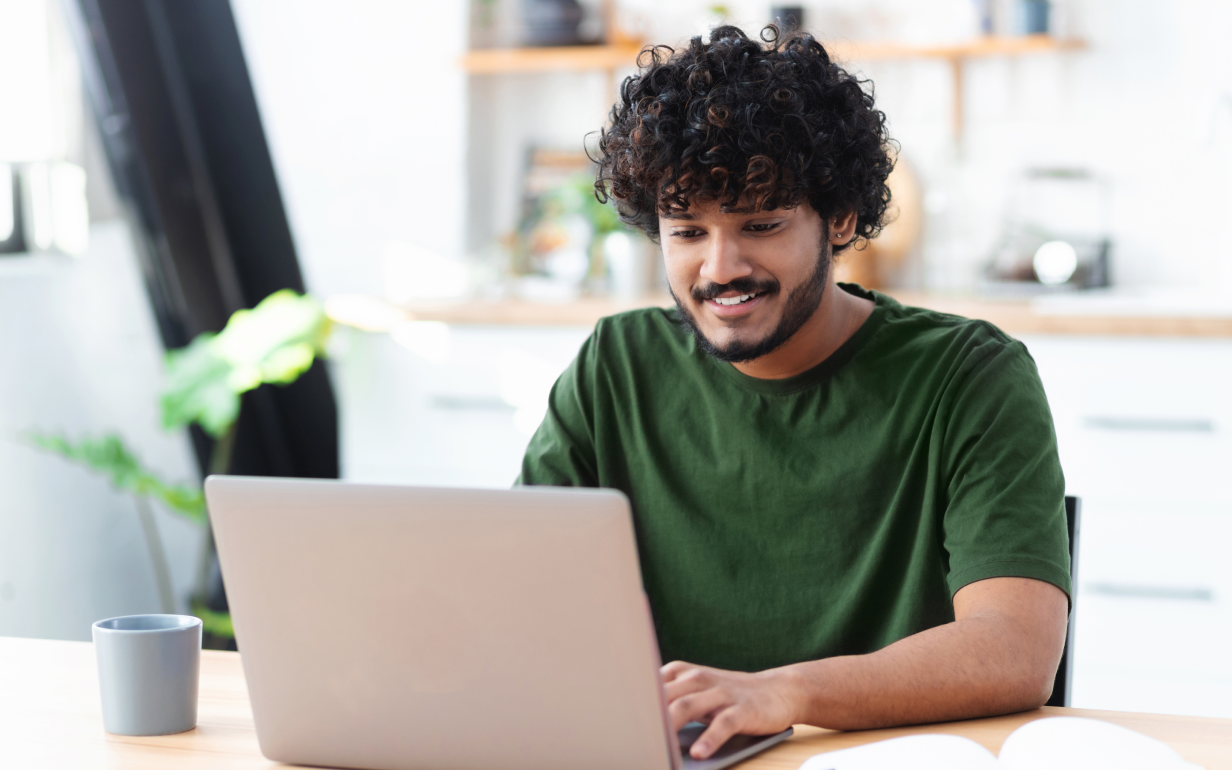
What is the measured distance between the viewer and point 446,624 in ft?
2.63

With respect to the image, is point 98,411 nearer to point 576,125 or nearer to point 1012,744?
point 576,125

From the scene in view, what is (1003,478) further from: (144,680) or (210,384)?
(210,384)

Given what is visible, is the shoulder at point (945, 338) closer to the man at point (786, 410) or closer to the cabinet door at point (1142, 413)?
the man at point (786, 410)

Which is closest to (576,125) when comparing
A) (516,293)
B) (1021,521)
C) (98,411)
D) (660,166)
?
(516,293)

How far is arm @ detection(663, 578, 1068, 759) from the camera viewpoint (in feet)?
2.99

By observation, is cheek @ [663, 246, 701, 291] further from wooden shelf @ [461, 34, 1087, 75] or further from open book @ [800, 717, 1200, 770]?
wooden shelf @ [461, 34, 1087, 75]

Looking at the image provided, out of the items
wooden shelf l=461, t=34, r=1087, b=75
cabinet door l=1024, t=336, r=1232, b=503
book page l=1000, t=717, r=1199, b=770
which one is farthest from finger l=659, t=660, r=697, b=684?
wooden shelf l=461, t=34, r=1087, b=75

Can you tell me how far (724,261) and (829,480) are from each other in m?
0.25

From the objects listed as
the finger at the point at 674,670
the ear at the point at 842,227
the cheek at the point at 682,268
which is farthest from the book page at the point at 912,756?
the ear at the point at 842,227

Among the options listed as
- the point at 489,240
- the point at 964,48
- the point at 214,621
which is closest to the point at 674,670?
the point at 214,621

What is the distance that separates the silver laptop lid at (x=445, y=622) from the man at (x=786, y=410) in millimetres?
459

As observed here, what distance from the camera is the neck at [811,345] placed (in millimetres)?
1369

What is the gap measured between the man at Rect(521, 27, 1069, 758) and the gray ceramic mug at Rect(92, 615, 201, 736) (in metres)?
0.50

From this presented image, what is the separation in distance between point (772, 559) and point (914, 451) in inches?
7.1
